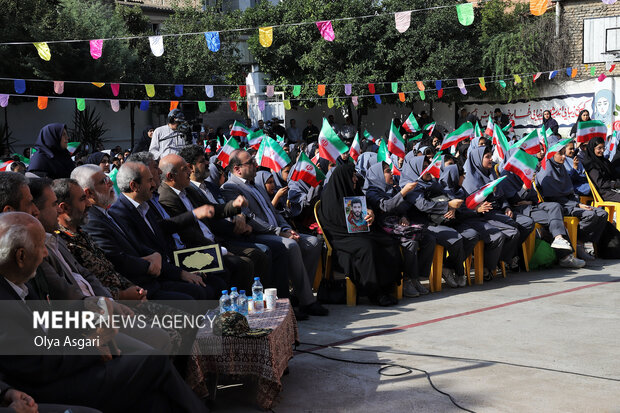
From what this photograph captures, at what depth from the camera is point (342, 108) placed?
100.0ft

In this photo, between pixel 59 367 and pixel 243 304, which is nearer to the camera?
pixel 59 367

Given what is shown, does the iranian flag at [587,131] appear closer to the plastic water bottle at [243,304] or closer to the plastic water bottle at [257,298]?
the plastic water bottle at [257,298]

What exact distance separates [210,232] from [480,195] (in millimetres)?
3495

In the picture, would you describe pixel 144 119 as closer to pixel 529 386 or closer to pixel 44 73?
pixel 44 73

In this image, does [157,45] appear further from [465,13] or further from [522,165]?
[522,165]

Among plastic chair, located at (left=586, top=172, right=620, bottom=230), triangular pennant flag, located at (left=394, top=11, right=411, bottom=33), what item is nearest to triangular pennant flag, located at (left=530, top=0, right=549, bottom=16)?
triangular pennant flag, located at (left=394, top=11, right=411, bottom=33)

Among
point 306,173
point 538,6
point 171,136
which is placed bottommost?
point 306,173

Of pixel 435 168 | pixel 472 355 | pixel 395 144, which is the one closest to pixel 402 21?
pixel 395 144

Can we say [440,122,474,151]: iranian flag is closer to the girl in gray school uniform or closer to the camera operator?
the girl in gray school uniform

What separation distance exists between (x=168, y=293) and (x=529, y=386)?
2441mm

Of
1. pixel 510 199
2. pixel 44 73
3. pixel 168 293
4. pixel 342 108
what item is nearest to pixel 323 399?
pixel 168 293

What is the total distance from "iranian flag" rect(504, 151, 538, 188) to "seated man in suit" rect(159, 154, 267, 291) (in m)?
3.95

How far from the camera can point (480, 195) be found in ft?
26.7

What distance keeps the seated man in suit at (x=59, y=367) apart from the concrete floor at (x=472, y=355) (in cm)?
97
